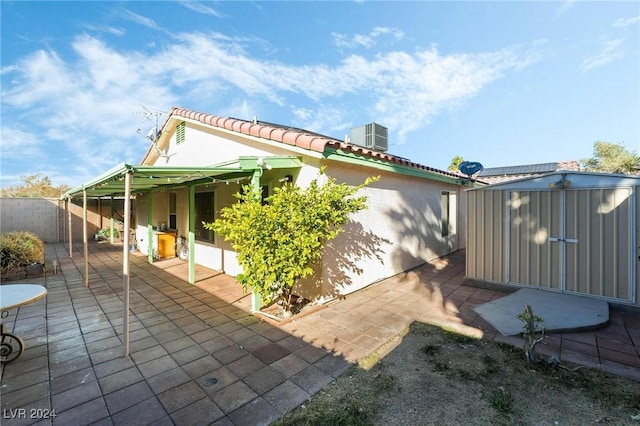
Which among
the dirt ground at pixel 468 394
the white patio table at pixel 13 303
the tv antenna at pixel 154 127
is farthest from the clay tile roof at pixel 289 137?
the white patio table at pixel 13 303

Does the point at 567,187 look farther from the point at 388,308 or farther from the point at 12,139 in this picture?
the point at 12,139

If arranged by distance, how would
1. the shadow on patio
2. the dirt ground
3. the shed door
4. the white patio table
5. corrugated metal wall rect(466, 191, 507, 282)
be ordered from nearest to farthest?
the dirt ground < the shadow on patio < the white patio table < the shed door < corrugated metal wall rect(466, 191, 507, 282)

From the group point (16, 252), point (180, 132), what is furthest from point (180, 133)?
point (16, 252)

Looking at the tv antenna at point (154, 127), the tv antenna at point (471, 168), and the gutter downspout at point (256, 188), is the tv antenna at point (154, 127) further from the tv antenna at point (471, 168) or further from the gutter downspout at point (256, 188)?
the tv antenna at point (471, 168)

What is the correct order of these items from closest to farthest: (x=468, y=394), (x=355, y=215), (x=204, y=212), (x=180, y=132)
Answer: (x=468, y=394) < (x=355, y=215) < (x=204, y=212) < (x=180, y=132)

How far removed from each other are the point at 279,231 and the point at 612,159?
2998 cm

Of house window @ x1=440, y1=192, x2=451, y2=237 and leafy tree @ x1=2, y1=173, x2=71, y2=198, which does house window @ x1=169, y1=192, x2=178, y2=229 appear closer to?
house window @ x1=440, y1=192, x2=451, y2=237

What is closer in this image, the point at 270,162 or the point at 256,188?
the point at 256,188

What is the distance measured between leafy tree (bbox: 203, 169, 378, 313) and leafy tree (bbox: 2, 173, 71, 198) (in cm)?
3074

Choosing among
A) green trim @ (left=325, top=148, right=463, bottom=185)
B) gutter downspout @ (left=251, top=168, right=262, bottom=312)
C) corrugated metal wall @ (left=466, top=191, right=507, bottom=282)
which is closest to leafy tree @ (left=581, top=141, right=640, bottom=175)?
green trim @ (left=325, top=148, right=463, bottom=185)

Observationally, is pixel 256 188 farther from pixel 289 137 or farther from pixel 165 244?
pixel 165 244

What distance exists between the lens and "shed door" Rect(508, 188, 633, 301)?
5.07 metres

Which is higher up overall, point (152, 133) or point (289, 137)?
point (152, 133)

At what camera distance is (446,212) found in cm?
1061
